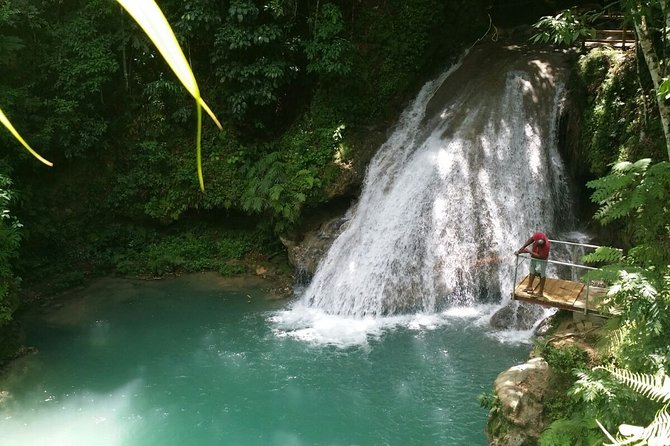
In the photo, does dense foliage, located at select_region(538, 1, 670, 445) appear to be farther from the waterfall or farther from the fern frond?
the waterfall

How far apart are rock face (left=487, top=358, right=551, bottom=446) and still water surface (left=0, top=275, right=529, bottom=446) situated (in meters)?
0.92

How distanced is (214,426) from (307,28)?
954 cm

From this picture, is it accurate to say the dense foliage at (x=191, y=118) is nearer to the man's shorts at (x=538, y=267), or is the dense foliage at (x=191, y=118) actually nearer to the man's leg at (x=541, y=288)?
the man's shorts at (x=538, y=267)

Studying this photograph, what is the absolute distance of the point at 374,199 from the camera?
40.9 ft

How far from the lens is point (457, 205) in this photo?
37.7 ft

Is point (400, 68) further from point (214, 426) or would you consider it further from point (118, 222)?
point (214, 426)

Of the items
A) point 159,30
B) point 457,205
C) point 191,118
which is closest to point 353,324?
point 457,205

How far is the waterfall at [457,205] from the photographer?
430 inches

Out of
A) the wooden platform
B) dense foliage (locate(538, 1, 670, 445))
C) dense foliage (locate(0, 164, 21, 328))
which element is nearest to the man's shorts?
the wooden platform

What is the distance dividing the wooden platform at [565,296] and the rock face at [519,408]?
3.63 ft

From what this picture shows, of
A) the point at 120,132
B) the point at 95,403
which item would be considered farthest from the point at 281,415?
the point at 120,132

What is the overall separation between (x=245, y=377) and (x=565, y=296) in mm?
5014

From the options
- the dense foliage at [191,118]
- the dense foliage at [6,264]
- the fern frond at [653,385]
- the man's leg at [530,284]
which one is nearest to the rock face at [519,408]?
the man's leg at [530,284]

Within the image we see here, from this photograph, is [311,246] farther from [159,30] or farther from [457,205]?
[159,30]
